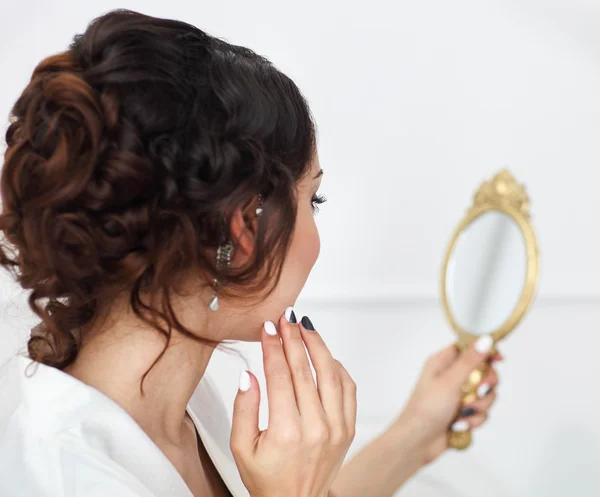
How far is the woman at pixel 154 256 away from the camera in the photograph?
717 millimetres

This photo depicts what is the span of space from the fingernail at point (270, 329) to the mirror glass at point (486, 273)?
0.39 m

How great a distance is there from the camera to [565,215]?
1558 mm

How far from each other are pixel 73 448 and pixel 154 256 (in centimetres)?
22

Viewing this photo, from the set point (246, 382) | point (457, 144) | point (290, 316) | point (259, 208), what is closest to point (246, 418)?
point (246, 382)

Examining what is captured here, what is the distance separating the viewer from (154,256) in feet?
2.46

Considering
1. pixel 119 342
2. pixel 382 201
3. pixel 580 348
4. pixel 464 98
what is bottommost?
pixel 119 342

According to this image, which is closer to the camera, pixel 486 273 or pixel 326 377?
pixel 326 377

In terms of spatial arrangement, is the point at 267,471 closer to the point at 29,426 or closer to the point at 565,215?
the point at 29,426

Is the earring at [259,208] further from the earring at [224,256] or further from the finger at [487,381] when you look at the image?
the finger at [487,381]

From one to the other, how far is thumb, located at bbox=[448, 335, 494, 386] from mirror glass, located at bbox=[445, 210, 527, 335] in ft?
0.09

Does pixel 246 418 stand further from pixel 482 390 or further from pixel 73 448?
pixel 482 390

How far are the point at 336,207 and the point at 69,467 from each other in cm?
100

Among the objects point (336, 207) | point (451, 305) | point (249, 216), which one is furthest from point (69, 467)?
point (336, 207)

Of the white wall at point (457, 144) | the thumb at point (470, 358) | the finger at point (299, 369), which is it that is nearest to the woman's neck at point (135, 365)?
the finger at point (299, 369)
